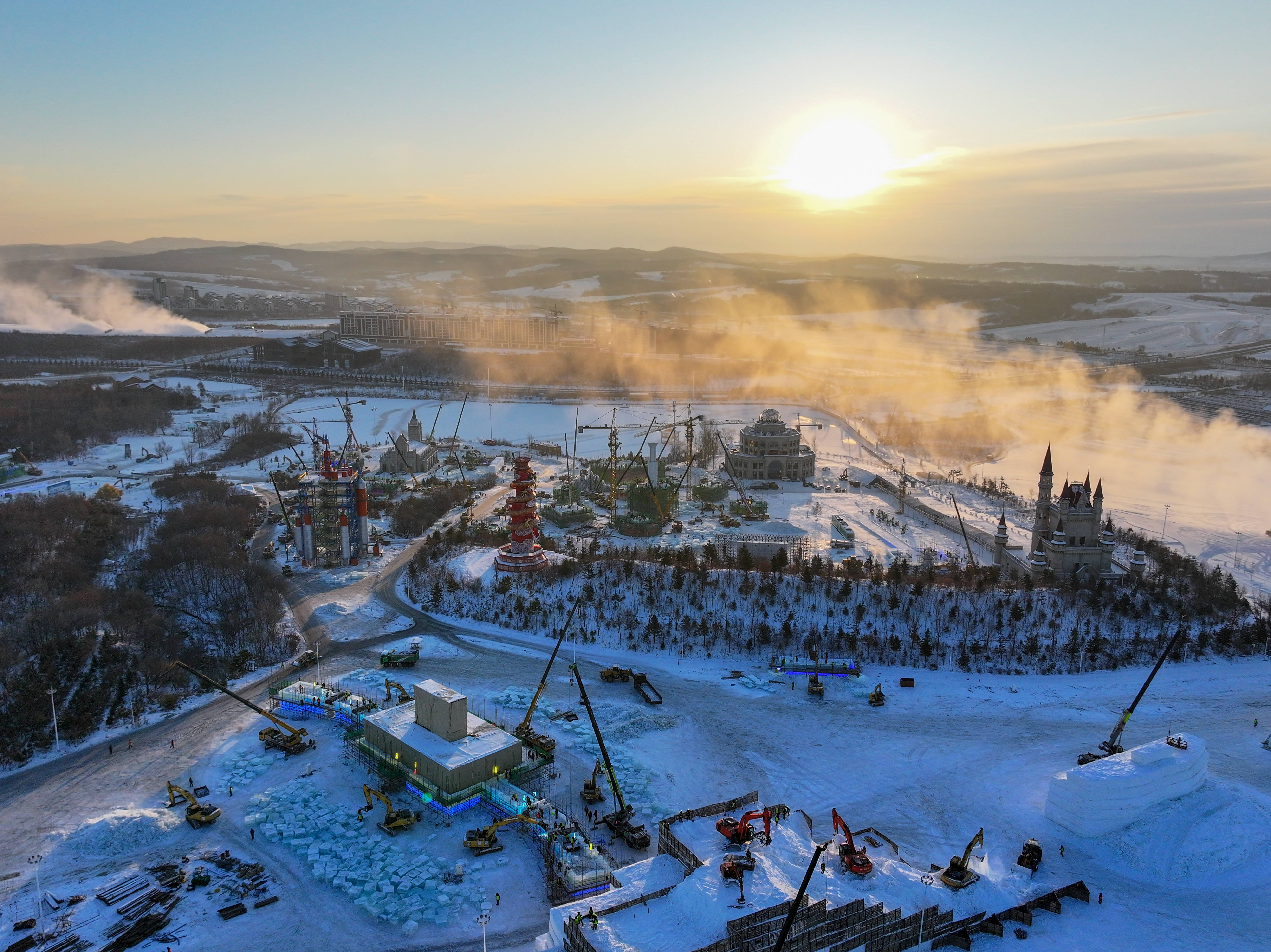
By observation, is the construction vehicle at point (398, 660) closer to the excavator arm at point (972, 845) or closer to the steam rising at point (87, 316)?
the excavator arm at point (972, 845)

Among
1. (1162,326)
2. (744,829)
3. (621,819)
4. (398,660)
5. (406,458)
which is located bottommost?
(398,660)

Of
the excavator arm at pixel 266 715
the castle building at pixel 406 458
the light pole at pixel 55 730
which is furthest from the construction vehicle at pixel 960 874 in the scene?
the castle building at pixel 406 458

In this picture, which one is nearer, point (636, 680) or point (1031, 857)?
point (1031, 857)

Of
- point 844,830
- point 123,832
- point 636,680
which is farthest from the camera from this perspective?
point 636,680

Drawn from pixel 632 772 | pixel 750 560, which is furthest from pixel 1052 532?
pixel 632 772

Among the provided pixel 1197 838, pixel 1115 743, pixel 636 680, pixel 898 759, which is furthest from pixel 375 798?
pixel 1115 743

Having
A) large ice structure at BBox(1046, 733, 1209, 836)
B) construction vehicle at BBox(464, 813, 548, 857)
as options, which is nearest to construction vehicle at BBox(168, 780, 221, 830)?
construction vehicle at BBox(464, 813, 548, 857)

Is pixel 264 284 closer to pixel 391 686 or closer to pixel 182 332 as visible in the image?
pixel 182 332

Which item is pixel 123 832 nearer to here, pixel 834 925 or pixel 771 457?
pixel 834 925
